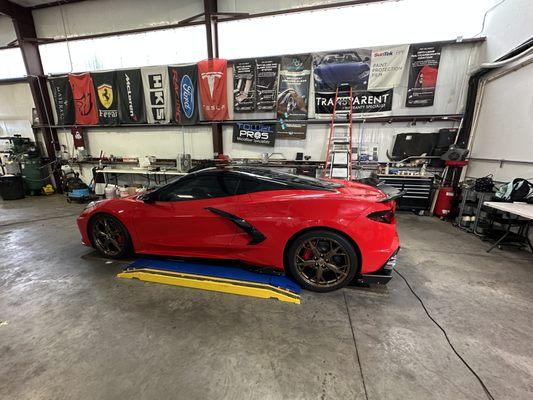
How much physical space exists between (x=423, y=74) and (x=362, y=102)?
1222 mm

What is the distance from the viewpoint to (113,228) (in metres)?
2.71

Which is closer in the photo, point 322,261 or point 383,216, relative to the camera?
point 383,216

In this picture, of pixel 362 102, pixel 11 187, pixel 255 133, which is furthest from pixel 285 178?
pixel 11 187

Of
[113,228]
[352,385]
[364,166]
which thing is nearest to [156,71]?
[113,228]

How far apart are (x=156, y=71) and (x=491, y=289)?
23.4 feet

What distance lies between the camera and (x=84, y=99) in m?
6.21

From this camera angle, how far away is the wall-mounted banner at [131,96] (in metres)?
5.78

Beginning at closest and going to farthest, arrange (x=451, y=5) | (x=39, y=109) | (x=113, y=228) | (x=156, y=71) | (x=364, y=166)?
(x=113, y=228)
(x=451, y=5)
(x=364, y=166)
(x=156, y=71)
(x=39, y=109)

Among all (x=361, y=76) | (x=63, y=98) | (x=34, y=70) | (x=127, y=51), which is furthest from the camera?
(x=34, y=70)

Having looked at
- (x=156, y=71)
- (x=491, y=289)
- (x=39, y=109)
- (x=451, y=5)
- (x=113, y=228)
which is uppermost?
(x=451, y=5)

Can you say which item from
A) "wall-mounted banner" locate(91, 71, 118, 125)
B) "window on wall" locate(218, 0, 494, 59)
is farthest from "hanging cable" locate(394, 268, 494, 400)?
"wall-mounted banner" locate(91, 71, 118, 125)

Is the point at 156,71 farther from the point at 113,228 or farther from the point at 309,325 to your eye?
the point at 309,325

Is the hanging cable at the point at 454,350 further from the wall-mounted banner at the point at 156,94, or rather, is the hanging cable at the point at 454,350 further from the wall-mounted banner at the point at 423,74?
the wall-mounted banner at the point at 156,94

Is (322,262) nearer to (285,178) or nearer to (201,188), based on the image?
(285,178)
